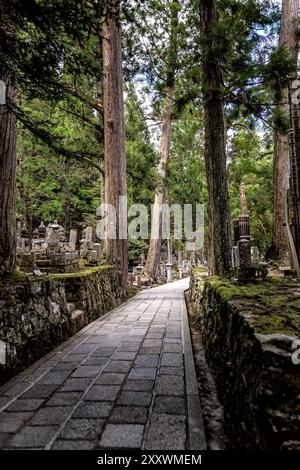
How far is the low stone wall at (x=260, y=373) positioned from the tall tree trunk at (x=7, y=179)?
3157 mm

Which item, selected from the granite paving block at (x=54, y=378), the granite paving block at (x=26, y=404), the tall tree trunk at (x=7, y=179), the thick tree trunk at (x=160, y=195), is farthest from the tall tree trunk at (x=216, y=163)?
the thick tree trunk at (x=160, y=195)

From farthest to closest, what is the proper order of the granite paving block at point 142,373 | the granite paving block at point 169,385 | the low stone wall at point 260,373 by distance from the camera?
1. the granite paving block at point 142,373
2. the granite paving block at point 169,385
3. the low stone wall at point 260,373

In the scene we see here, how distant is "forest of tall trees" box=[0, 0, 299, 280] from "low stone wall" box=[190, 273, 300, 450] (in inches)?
130

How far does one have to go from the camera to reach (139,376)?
3605 millimetres

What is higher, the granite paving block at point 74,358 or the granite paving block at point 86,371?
the granite paving block at point 86,371

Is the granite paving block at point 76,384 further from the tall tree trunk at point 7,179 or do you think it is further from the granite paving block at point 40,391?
the tall tree trunk at point 7,179

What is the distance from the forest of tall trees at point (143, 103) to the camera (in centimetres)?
420

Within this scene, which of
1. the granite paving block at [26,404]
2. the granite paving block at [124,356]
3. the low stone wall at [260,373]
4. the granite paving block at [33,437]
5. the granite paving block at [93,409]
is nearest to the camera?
the low stone wall at [260,373]

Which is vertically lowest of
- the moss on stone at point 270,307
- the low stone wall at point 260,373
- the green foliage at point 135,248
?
the low stone wall at point 260,373

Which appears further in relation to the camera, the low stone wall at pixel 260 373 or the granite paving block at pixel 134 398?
the granite paving block at pixel 134 398

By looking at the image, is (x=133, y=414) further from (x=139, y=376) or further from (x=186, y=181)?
(x=186, y=181)

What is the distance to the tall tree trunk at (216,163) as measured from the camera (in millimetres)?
6461

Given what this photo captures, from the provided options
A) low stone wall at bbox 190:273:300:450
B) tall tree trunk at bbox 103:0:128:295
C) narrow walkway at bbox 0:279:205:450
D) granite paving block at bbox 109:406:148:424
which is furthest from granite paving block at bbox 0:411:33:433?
tall tree trunk at bbox 103:0:128:295

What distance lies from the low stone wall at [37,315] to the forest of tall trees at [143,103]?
26.1 inches
